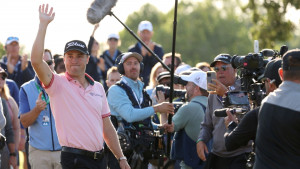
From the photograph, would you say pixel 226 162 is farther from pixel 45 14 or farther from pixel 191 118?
pixel 45 14

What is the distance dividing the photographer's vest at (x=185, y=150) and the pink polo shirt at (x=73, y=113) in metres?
2.47

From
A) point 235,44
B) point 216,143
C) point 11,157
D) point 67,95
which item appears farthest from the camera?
point 235,44

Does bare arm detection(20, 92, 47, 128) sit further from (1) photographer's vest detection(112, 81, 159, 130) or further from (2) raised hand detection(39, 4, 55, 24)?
(2) raised hand detection(39, 4, 55, 24)

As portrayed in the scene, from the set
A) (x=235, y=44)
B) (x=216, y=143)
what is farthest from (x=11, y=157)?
(x=235, y=44)

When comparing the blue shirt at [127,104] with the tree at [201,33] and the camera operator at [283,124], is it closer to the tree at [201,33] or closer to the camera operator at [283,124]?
the camera operator at [283,124]

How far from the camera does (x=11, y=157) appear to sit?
37.6ft

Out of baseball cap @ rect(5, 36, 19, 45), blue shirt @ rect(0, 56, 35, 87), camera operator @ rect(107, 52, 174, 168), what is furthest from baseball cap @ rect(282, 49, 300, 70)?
baseball cap @ rect(5, 36, 19, 45)

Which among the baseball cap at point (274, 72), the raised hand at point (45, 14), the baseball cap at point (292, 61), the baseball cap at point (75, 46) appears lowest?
the baseball cap at point (274, 72)

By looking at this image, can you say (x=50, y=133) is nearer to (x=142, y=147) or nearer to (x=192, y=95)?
(x=142, y=147)

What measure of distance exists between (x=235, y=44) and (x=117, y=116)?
217ft

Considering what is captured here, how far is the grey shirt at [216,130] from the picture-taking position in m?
8.99

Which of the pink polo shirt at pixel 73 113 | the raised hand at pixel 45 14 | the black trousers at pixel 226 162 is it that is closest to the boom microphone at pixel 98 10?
the pink polo shirt at pixel 73 113

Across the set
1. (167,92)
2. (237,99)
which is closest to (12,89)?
(167,92)

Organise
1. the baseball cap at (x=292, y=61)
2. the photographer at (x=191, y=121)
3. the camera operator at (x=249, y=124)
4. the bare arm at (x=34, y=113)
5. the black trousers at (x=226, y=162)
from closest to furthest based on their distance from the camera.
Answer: the baseball cap at (x=292, y=61) → the camera operator at (x=249, y=124) → the black trousers at (x=226, y=162) → the bare arm at (x=34, y=113) → the photographer at (x=191, y=121)
